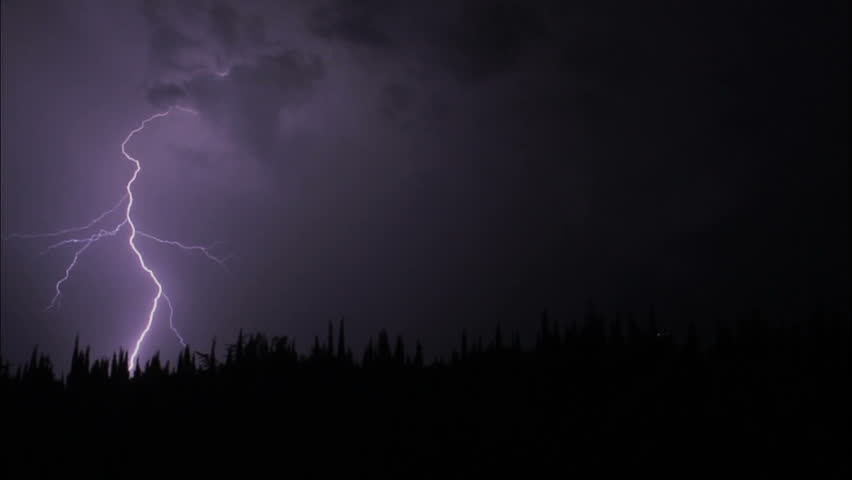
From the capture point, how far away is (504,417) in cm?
3256

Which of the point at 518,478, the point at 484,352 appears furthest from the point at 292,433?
the point at 484,352

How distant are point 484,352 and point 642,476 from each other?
74.6 ft

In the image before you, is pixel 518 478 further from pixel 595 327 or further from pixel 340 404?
pixel 595 327

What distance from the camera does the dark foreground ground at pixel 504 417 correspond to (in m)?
27.0

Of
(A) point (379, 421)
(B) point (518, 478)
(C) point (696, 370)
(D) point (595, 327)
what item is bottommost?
(B) point (518, 478)

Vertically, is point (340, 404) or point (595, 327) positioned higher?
point (595, 327)

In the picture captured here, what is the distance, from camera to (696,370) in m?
32.4

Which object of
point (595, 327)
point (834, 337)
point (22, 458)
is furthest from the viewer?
point (595, 327)

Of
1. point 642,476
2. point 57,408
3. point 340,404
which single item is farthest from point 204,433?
point 642,476

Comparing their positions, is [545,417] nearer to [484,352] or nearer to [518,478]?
[518,478]

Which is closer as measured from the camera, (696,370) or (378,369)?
(696,370)

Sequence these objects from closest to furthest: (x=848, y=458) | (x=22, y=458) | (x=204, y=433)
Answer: (x=848, y=458) < (x=22, y=458) < (x=204, y=433)

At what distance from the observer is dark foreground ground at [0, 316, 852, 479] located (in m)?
27.0

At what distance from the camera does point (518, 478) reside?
2741 centimetres
